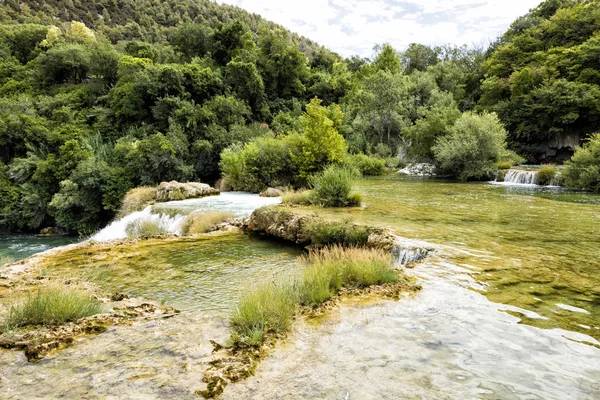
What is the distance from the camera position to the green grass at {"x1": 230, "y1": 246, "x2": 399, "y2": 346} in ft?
12.0

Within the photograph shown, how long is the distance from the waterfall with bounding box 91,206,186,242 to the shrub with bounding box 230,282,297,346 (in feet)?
29.2

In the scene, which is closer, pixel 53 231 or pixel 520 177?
pixel 520 177

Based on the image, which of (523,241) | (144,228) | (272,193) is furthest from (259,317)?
(272,193)

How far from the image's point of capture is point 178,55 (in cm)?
4356

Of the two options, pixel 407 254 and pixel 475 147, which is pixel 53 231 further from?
pixel 475 147

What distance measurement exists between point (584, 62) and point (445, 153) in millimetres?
20732

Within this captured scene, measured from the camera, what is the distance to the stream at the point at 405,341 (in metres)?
2.73

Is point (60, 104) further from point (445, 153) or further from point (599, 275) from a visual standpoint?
point (599, 275)

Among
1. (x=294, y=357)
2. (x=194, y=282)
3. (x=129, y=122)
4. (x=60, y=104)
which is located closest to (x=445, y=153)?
(x=194, y=282)

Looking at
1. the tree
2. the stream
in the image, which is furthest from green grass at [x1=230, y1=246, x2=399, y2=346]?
the tree

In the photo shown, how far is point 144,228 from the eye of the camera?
40.4ft

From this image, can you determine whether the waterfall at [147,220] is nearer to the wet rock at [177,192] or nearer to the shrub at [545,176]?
the wet rock at [177,192]

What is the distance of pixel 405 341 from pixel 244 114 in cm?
3507

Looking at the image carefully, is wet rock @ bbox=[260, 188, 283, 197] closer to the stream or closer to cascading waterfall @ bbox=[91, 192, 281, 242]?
cascading waterfall @ bbox=[91, 192, 281, 242]
